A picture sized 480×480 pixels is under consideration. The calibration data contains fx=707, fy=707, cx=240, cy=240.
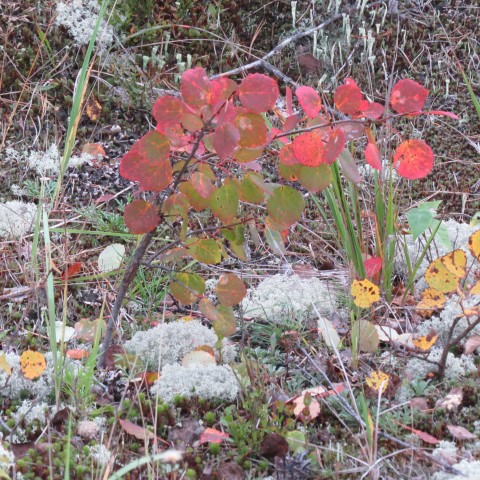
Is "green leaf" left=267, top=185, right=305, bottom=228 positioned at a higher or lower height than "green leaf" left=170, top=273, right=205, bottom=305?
higher

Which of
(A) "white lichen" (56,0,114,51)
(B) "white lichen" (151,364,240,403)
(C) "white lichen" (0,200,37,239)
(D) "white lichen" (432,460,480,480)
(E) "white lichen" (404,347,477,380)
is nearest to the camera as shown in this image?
(D) "white lichen" (432,460,480,480)

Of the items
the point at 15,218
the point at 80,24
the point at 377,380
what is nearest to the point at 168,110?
the point at 377,380

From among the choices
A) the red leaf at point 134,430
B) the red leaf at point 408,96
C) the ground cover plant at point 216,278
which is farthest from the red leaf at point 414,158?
the red leaf at point 134,430

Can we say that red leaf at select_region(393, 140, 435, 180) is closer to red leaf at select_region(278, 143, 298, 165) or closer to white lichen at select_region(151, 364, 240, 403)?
red leaf at select_region(278, 143, 298, 165)

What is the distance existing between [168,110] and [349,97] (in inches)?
20.0

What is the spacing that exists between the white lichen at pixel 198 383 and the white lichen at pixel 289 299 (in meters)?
0.46

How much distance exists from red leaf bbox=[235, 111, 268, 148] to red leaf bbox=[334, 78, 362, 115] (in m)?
0.23

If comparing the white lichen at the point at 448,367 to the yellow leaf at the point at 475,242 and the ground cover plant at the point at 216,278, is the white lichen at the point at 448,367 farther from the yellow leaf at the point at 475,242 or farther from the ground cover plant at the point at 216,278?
the yellow leaf at the point at 475,242

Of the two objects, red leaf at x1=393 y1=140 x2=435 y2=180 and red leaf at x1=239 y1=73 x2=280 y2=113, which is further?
red leaf at x1=393 y1=140 x2=435 y2=180

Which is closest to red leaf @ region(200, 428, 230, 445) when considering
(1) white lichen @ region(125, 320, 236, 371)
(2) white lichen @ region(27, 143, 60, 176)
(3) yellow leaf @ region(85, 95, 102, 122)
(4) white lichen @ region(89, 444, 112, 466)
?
(4) white lichen @ region(89, 444, 112, 466)

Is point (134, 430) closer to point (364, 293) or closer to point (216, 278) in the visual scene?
point (364, 293)

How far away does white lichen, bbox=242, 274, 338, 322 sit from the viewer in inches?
108

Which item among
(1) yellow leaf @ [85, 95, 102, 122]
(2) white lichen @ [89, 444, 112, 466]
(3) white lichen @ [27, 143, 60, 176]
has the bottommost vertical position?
(2) white lichen @ [89, 444, 112, 466]

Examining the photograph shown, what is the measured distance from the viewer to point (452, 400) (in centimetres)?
212
